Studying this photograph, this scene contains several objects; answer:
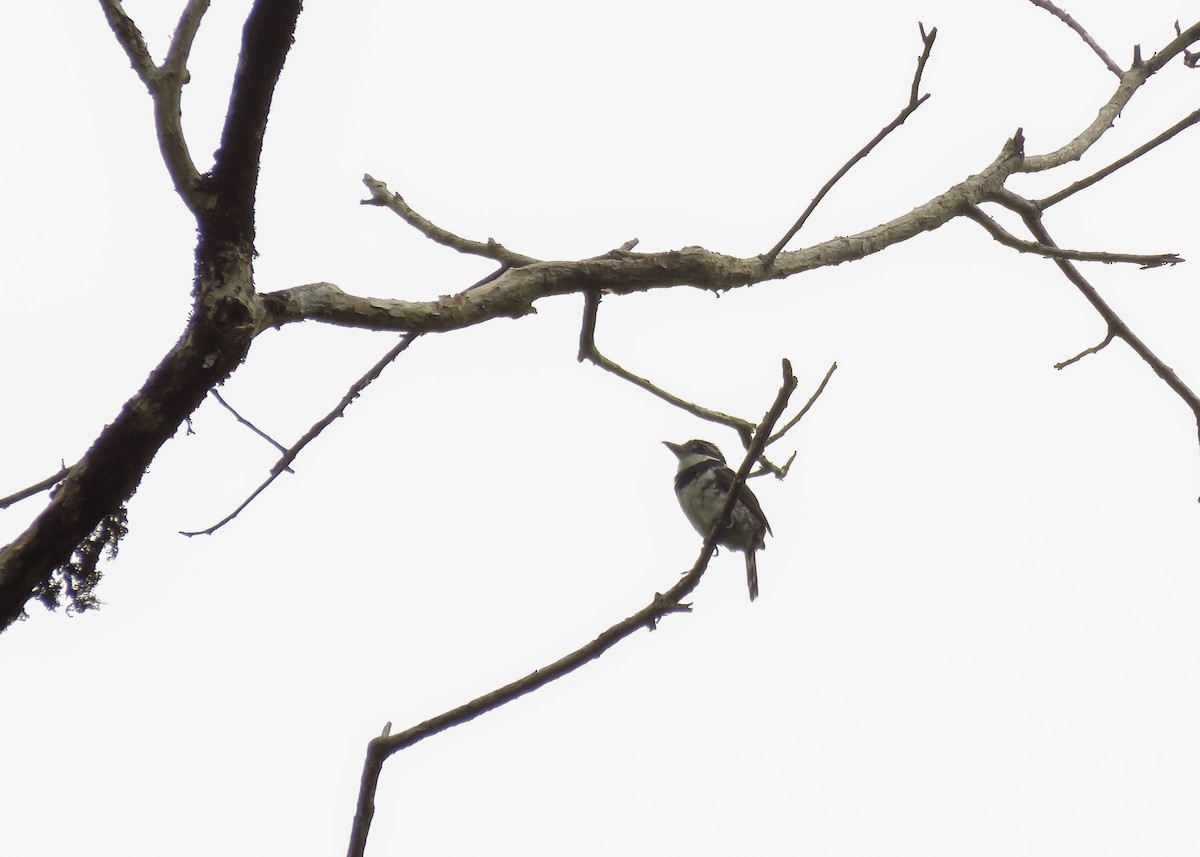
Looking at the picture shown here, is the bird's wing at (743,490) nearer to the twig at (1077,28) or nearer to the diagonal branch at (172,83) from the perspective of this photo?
the twig at (1077,28)

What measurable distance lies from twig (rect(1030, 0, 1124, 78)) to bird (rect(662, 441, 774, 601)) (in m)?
3.02

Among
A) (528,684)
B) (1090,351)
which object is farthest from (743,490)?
(528,684)

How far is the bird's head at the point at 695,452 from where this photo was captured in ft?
25.0

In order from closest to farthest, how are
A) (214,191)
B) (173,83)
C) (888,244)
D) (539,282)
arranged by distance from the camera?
(214,191)
(173,83)
(539,282)
(888,244)

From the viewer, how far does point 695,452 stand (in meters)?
7.70

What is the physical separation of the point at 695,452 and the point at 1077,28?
3.73m

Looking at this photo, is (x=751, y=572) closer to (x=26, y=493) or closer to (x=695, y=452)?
(x=695, y=452)

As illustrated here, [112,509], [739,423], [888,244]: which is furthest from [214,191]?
[888,244]

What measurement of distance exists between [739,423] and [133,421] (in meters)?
2.17

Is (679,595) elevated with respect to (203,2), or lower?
lower

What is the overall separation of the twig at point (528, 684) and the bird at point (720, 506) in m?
3.86

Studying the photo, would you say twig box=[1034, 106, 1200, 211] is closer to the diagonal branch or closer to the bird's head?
the diagonal branch

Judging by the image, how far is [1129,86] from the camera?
177 inches

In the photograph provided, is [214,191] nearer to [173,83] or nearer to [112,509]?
[173,83]
